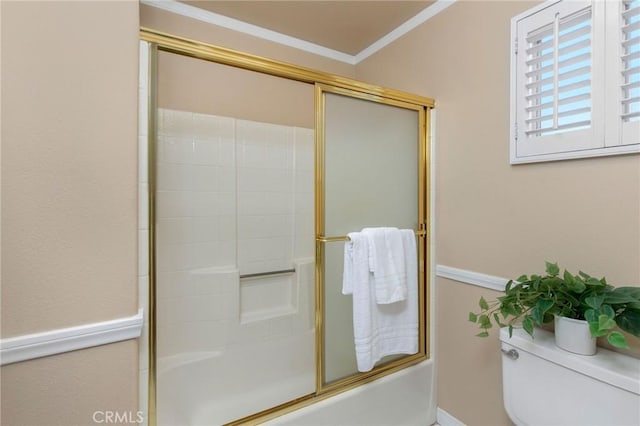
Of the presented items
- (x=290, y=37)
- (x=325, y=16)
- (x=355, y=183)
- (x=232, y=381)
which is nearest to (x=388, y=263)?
(x=355, y=183)

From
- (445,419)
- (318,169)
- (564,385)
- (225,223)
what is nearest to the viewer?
(564,385)

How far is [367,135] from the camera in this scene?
5.05 feet

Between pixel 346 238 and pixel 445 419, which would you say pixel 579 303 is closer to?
pixel 346 238

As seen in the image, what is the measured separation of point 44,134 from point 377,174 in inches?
50.9

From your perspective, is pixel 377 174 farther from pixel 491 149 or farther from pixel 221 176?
pixel 221 176

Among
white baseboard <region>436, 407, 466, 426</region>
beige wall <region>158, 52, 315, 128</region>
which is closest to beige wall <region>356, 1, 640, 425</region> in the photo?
white baseboard <region>436, 407, 466, 426</region>

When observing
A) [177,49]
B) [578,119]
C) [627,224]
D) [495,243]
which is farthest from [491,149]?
[177,49]

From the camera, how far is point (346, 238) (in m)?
1.44

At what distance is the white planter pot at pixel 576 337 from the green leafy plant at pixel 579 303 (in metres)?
0.03

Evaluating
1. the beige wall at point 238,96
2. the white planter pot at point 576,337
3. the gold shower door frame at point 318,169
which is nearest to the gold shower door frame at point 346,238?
the gold shower door frame at point 318,169

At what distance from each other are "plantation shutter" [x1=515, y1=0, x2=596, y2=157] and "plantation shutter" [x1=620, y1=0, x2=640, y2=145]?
0.08 metres

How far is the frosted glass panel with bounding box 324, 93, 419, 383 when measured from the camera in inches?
56.6

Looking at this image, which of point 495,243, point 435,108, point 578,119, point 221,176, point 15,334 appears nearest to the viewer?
point 15,334
